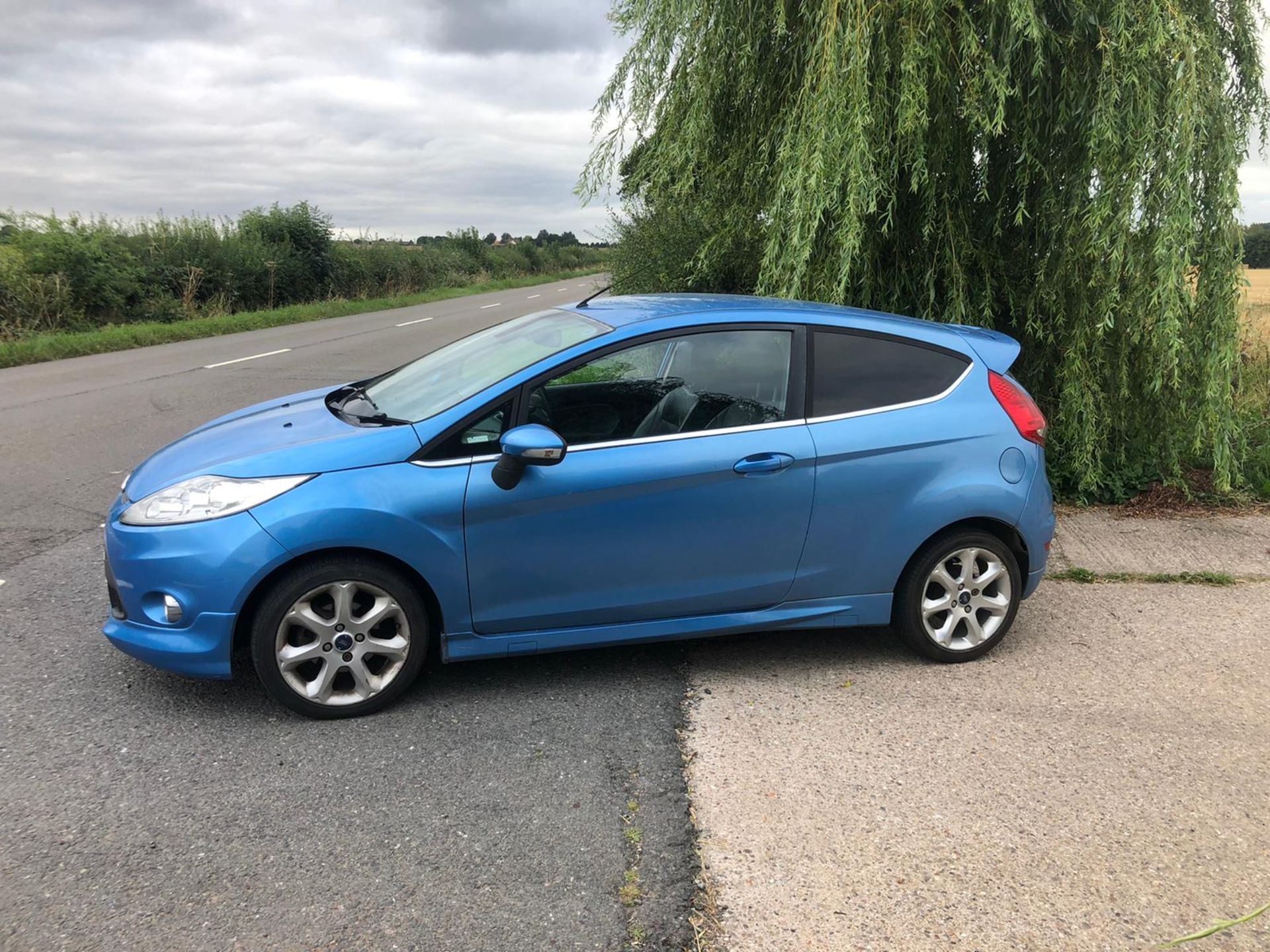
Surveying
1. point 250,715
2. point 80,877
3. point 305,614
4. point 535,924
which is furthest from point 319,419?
point 535,924

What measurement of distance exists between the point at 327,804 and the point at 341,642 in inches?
25.0

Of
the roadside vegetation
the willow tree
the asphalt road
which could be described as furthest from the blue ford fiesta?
the roadside vegetation

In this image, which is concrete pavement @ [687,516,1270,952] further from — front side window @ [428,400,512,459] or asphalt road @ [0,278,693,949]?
front side window @ [428,400,512,459]

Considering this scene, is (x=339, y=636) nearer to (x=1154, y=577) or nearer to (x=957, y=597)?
(x=957, y=597)

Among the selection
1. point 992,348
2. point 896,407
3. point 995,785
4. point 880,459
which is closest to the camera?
point 995,785

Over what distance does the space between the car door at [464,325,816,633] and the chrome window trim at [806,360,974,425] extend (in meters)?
0.13

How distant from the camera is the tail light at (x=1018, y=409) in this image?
4.12 m

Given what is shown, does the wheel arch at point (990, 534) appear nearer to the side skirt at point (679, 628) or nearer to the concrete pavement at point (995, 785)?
the side skirt at point (679, 628)

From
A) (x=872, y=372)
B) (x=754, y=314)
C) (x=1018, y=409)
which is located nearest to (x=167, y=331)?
(x=754, y=314)

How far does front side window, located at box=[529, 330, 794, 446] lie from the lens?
3695mm

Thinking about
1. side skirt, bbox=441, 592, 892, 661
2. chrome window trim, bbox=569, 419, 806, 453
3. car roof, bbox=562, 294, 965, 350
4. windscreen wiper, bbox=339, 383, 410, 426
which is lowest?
side skirt, bbox=441, 592, 892, 661

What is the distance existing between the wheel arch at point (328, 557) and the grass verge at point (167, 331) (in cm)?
981

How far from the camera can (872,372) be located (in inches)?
159

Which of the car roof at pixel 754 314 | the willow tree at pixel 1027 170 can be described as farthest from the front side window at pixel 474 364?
the willow tree at pixel 1027 170
